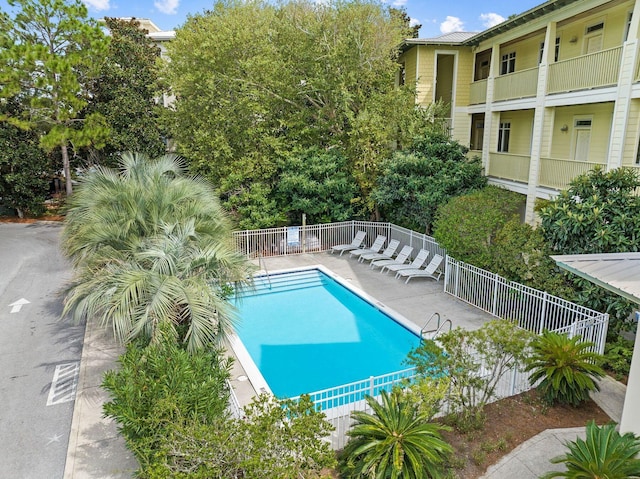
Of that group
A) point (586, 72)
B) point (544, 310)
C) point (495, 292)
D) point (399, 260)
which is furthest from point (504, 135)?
point (544, 310)

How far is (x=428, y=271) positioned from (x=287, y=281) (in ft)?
17.4

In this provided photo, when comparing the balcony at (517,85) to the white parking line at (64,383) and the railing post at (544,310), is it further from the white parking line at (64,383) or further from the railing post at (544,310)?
the white parking line at (64,383)

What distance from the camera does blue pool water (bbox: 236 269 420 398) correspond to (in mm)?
10954

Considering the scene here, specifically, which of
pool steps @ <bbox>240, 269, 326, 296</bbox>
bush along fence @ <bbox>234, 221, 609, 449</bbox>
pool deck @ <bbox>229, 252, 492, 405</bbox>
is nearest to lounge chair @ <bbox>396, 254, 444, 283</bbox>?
pool deck @ <bbox>229, 252, 492, 405</bbox>

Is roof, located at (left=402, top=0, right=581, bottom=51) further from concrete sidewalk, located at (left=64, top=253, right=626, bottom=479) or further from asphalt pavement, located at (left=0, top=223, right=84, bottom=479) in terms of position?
asphalt pavement, located at (left=0, top=223, right=84, bottom=479)

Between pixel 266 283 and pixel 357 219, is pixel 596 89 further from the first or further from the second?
pixel 266 283

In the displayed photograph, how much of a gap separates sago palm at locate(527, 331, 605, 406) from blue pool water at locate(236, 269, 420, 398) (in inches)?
118

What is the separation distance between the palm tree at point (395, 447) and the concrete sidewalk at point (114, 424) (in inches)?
50.7

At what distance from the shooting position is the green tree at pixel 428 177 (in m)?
17.0

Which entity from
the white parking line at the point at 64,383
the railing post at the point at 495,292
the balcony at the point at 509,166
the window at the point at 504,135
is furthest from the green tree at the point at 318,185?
the white parking line at the point at 64,383

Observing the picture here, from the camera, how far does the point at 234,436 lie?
529 cm

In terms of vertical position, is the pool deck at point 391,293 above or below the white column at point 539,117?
below

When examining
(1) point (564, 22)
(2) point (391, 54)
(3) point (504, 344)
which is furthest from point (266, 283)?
(1) point (564, 22)

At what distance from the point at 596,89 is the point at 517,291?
22.6 ft
